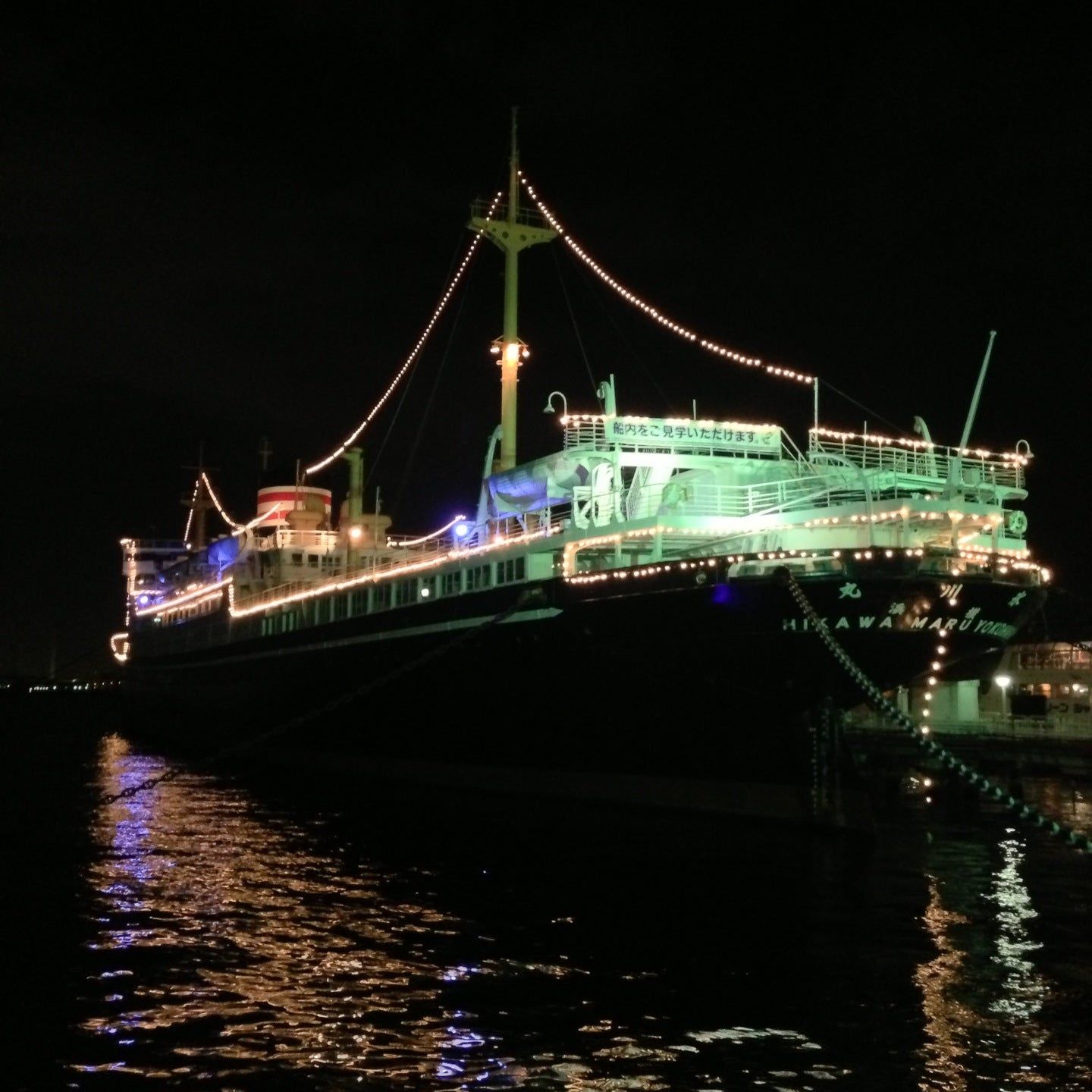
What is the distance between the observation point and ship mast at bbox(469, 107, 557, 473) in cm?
3806

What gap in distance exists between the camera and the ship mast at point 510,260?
1499 inches

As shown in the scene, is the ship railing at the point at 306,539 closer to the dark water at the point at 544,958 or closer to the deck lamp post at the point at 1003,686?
the dark water at the point at 544,958

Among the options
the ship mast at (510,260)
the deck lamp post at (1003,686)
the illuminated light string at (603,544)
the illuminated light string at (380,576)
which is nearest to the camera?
the illuminated light string at (603,544)

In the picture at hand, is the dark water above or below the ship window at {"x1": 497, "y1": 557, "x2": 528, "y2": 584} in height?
below

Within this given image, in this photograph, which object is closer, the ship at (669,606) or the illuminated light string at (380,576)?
the ship at (669,606)

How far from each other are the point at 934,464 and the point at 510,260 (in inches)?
577

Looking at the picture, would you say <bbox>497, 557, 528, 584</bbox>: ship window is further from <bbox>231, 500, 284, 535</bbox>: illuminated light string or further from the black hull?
<bbox>231, 500, 284, 535</bbox>: illuminated light string

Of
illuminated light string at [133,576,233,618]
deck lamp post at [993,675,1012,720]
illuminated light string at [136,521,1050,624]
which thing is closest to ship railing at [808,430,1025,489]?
illuminated light string at [136,521,1050,624]

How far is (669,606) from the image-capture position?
91.8ft

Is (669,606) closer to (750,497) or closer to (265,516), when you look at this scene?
(750,497)

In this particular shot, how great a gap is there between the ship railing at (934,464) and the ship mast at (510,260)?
31.1 feet

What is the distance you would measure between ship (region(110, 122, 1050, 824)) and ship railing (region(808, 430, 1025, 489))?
9 cm

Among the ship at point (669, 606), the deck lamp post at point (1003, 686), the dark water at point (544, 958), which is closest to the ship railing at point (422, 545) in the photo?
the ship at point (669, 606)

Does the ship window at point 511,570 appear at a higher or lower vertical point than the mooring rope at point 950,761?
higher
